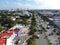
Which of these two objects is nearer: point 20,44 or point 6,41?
point 6,41

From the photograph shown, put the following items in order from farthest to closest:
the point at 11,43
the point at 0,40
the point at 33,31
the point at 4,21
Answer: the point at 4,21, the point at 33,31, the point at 11,43, the point at 0,40

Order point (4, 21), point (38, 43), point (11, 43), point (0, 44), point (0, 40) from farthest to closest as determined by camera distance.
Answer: point (4, 21), point (38, 43), point (11, 43), point (0, 40), point (0, 44)

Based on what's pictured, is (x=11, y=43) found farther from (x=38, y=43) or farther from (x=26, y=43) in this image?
(x=38, y=43)

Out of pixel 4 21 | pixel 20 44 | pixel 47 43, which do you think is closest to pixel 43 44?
pixel 47 43

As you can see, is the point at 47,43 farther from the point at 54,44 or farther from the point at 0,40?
the point at 0,40

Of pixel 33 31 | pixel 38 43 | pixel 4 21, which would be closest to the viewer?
pixel 38 43

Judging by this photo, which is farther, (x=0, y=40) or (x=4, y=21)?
(x=4, y=21)

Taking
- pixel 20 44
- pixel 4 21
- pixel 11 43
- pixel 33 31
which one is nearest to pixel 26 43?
pixel 20 44

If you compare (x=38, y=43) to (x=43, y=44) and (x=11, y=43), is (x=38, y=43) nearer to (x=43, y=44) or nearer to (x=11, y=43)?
(x=43, y=44)

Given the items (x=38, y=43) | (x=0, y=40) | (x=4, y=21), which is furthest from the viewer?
(x=4, y=21)
